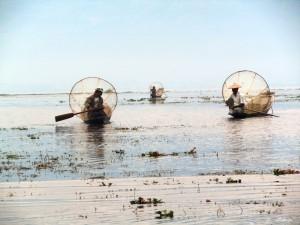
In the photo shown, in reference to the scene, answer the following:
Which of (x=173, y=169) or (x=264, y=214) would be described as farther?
(x=173, y=169)

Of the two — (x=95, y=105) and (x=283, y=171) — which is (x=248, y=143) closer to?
(x=283, y=171)

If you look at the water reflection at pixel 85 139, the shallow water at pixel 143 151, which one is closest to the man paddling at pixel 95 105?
the water reflection at pixel 85 139

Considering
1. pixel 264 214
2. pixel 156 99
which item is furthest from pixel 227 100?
pixel 156 99

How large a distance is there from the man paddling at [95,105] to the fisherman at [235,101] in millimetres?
5988

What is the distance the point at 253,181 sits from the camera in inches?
383

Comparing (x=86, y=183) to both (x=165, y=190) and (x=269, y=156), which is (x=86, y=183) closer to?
(x=165, y=190)

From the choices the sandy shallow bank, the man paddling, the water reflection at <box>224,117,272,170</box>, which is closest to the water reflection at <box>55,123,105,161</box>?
the man paddling

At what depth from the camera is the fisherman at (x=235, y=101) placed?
25.1 meters

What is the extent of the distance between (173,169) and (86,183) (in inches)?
90.2

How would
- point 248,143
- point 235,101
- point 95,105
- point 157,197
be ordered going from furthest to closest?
point 235,101 < point 95,105 < point 248,143 < point 157,197

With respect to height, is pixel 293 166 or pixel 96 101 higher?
pixel 96 101

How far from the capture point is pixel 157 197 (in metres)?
8.44

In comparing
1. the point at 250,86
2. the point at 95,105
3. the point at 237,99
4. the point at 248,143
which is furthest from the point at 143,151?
the point at 250,86

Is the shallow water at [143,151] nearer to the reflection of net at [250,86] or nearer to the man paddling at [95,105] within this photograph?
the man paddling at [95,105]
